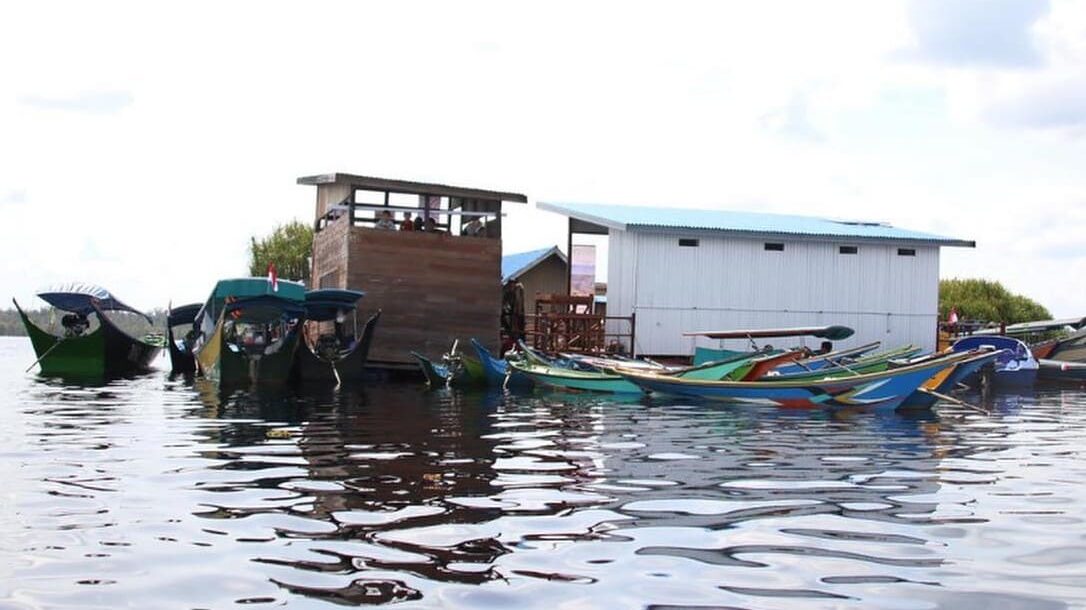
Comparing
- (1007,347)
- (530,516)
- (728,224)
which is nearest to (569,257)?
(728,224)

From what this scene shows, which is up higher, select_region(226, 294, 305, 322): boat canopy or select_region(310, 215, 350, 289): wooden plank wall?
select_region(310, 215, 350, 289): wooden plank wall

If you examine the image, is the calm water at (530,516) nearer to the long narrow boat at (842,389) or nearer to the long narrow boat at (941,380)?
the long narrow boat at (842,389)

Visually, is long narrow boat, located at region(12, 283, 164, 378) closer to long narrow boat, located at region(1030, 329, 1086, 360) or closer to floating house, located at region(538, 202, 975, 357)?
floating house, located at region(538, 202, 975, 357)

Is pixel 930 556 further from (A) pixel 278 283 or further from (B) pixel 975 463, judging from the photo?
(A) pixel 278 283

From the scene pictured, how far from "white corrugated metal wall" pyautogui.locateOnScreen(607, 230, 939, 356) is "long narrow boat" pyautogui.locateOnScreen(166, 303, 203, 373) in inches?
496

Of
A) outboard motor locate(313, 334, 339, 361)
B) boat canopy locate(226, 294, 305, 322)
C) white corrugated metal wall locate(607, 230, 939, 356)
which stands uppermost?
white corrugated metal wall locate(607, 230, 939, 356)

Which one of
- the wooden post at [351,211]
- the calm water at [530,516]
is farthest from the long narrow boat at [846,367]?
the wooden post at [351,211]

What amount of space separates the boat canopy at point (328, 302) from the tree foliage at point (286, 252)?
2999cm

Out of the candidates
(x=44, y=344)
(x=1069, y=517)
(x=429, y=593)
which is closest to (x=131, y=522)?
(x=429, y=593)

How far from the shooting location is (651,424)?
1498cm

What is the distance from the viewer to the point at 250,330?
83.2 feet

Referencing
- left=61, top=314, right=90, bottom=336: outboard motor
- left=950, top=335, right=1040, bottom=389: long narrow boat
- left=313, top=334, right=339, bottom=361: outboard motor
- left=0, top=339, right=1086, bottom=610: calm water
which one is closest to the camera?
left=0, top=339, right=1086, bottom=610: calm water

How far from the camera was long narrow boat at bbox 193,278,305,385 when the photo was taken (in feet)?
72.5

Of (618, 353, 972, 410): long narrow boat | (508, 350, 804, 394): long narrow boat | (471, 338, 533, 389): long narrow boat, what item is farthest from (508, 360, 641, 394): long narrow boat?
(618, 353, 972, 410): long narrow boat
